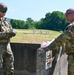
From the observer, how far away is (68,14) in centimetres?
481

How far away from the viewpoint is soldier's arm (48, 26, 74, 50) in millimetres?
4562

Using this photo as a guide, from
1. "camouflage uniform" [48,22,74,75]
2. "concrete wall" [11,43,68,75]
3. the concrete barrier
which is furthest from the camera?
"concrete wall" [11,43,68,75]

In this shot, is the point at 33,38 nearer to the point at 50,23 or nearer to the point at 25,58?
the point at 25,58

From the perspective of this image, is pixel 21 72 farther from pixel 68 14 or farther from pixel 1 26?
pixel 68 14

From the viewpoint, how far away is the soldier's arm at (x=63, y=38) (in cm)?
456

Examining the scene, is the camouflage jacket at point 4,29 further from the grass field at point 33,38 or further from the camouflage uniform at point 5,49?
the grass field at point 33,38

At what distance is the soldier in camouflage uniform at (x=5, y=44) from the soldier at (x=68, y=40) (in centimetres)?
145

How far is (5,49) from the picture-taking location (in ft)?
19.6

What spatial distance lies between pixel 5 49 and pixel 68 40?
1.73 metres

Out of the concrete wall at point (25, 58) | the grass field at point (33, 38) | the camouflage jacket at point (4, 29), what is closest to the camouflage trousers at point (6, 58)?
the camouflage jacket at point (4, 29)

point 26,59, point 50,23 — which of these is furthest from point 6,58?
point 50,23

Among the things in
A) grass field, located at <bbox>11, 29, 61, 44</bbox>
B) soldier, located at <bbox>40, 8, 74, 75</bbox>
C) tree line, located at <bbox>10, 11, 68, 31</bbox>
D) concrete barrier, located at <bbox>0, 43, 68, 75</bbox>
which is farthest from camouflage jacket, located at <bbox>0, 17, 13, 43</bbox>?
tree line, located at <bbox>10, 11, 68, 31</bbox>

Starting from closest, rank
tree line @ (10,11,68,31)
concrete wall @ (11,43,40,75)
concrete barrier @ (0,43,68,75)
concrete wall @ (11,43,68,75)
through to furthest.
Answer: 1. concrete barrier @ (0,43,68,75)
2. concrete wall @ (11,43,68,75)
3. concrete wall @ (11,43,40,75)
4. tree line @ (10,11,68,31)

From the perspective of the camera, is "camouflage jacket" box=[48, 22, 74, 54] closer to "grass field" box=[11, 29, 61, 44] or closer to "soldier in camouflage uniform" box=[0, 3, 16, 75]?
"soldier in camouflage uniform" box=[0, 3, 16, 75]
